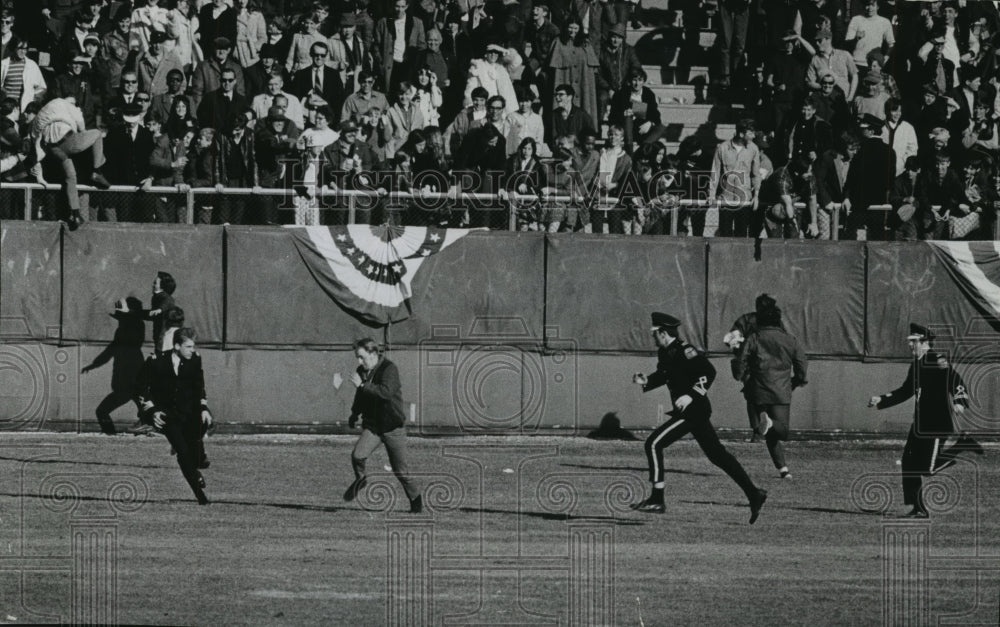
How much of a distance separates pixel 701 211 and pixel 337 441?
6118mm

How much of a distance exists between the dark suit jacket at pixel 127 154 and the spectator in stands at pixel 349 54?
323cm

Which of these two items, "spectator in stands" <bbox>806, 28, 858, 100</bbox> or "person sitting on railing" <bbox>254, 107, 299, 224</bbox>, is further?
"spectator in stands" <bbox>806, 28, 858, 100</bbox>

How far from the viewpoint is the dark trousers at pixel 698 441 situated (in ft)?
54.0

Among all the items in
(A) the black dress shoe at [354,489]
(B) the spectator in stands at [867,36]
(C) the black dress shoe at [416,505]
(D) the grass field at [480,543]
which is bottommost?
(D) the grass field at [480,543]

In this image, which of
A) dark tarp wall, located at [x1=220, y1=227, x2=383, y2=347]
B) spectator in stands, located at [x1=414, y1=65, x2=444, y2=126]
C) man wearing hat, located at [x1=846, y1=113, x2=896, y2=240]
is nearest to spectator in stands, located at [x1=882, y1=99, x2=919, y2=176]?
man wearing hat, located at [x1=846, y1=113, x2=896, y2=240]

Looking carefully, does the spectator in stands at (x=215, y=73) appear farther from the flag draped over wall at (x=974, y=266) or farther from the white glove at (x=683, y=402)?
the flag draped over wall at (x=974, y=266)

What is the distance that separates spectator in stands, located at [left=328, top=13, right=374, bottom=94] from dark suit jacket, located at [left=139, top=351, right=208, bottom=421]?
7.67 metres

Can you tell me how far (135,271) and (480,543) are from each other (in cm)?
906

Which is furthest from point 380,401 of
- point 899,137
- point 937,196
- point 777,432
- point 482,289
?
point 899,137

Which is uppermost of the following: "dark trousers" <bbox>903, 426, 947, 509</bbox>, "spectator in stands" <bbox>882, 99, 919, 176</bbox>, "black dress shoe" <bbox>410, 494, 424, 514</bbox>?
"spectator in stands" <bbox>882, 99, 919, 176</bbox>

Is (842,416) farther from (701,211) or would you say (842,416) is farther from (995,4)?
(995,4)

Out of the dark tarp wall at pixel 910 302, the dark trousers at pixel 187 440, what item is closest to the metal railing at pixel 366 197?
the dark tarp wall at pixel 910 302

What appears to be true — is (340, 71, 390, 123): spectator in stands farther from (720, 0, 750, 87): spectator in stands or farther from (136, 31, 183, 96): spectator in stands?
(720, 0, 750, 87): spectator in stands

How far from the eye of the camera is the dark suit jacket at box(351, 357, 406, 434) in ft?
53.8
